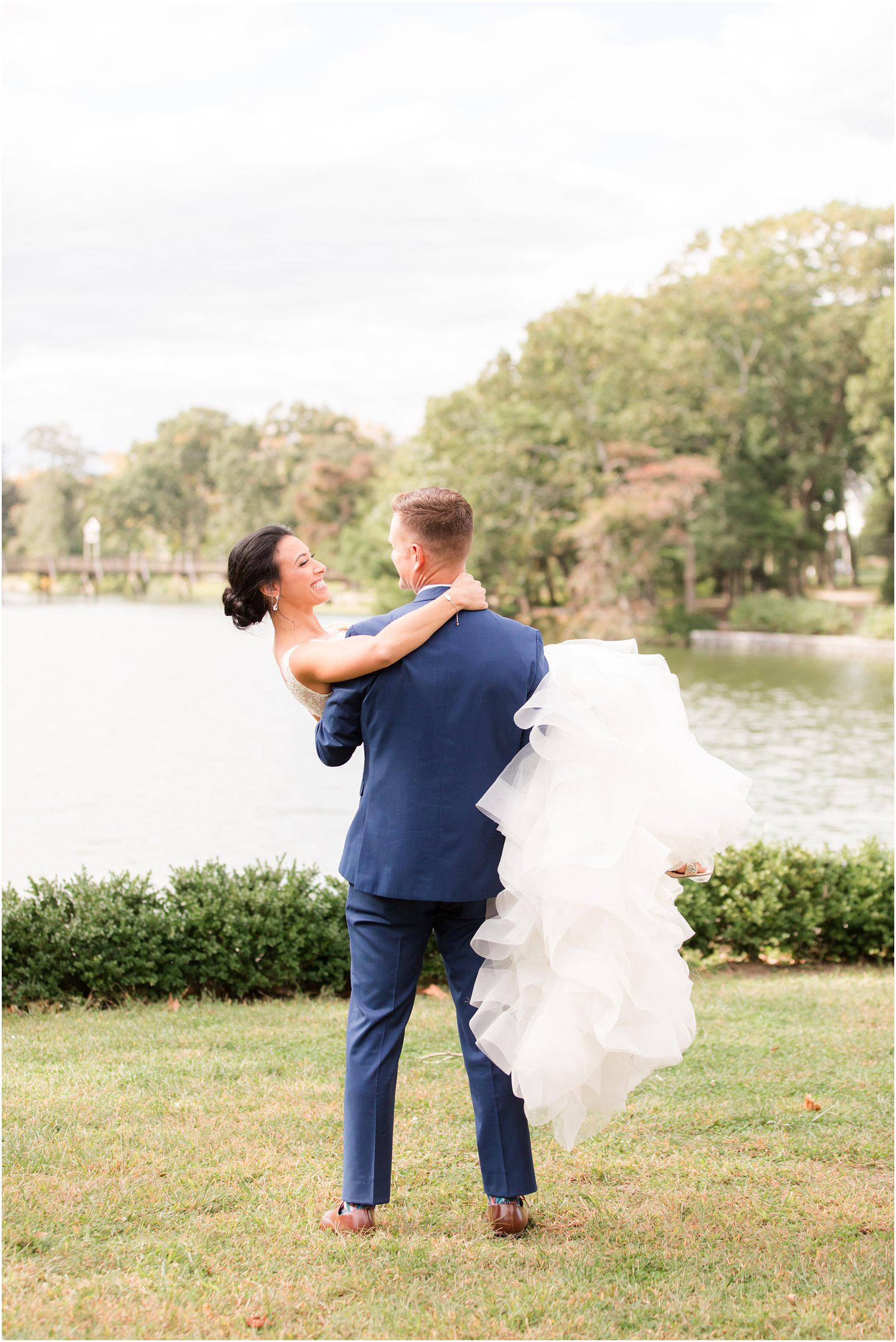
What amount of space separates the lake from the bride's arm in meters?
0.64

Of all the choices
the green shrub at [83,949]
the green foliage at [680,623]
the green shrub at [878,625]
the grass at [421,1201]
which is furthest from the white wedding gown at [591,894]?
the green shrub at [878,625]

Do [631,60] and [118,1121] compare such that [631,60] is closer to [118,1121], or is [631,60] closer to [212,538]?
[118,1121]

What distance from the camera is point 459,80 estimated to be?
104 ft

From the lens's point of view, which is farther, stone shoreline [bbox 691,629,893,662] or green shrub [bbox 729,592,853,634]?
green shrub [bbox 729,592,853,634]

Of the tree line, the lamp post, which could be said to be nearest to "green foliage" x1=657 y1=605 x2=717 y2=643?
the tree line

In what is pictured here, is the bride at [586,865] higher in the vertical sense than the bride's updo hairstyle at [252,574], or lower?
lower

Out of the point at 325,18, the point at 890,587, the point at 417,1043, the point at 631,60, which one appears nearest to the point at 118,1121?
the point at 417,1043

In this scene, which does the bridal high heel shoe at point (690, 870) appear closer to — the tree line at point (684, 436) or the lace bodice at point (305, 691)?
the lace bodice at point (305, 691)

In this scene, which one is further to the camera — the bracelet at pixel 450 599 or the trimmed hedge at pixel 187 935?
the trimmed hedge at pixel 187 935

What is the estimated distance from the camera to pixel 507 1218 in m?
2.67

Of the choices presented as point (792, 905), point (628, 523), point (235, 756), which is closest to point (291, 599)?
point (792, 905)

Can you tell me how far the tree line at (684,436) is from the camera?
3172 cm

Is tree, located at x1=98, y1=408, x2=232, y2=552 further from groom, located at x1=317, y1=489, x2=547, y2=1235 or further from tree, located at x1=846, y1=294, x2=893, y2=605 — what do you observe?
groom, located at x1=317, y1=489, x2=547, y2=1235

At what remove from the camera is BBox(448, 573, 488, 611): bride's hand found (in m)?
2.60
